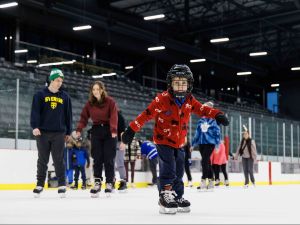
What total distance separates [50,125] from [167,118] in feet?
7.67

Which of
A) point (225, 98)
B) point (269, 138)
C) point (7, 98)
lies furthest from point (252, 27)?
point (7, 98)

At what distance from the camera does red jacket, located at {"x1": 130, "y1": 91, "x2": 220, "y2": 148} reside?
3.99 metres

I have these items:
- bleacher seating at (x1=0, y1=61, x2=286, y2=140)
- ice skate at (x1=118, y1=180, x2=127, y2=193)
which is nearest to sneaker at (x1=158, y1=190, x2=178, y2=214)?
ice skate at (x1=118, y1=180, x2=127, y2=193)

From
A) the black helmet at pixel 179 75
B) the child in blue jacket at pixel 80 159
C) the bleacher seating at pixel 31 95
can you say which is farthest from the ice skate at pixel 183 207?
the bleacher seating at pixel 31 95

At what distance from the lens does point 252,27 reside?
24844mm

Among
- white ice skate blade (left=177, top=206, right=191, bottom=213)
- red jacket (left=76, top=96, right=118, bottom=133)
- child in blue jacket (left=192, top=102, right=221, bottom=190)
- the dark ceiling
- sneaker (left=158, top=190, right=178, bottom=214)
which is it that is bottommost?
white ice skate blade (left=177, top=206, right=191, bottom=213)

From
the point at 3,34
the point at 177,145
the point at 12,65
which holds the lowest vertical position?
the point at 177,145

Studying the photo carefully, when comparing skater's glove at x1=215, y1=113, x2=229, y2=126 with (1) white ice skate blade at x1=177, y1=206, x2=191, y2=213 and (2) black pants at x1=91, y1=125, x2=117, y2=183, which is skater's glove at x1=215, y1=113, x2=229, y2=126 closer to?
(1) white ice skate blade at x1=177, y1=206, x2=191, y2=213

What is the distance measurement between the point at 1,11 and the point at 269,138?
10685 mm

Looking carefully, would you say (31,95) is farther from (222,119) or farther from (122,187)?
(222,119)

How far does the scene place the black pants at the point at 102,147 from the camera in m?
6.17

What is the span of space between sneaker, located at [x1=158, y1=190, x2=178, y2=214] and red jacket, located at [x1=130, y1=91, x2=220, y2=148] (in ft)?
1.21

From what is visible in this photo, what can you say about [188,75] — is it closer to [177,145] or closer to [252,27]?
[177,145]

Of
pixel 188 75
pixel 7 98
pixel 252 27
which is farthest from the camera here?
pixel 252 27
